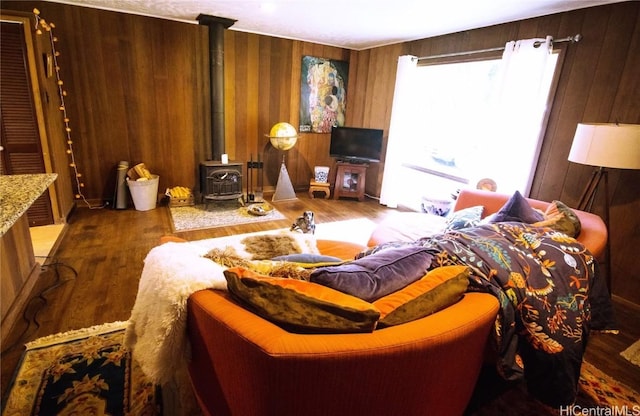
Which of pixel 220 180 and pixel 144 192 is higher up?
pixel 220 180

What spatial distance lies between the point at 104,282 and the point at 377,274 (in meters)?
2.27

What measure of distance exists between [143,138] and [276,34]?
7.29 ft

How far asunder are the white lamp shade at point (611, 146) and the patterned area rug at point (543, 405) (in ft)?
Answer: 4.31

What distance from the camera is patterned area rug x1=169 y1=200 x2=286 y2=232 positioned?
3.69 metres

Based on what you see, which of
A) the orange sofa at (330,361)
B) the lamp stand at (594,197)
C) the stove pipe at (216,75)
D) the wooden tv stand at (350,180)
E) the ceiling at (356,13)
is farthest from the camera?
the wooden tv stand at (350,180)

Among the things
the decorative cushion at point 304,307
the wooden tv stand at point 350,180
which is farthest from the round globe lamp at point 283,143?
the decorative cushion at point 304,307

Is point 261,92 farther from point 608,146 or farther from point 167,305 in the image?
point 167,305

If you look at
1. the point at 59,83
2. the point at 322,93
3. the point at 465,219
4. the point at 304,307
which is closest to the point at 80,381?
the point at 304,307

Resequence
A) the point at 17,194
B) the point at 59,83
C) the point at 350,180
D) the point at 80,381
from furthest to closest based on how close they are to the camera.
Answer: the point at 350,180
the point at 59,83
the point at 17,194
the point at 80,381

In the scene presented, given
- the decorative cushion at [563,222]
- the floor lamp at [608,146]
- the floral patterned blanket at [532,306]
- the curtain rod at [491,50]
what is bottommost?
the floral patterned blanket at [532,306]

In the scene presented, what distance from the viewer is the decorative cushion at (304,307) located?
0.84m

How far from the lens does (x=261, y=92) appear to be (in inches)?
185

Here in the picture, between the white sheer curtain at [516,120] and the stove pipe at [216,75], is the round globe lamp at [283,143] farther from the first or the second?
the white sheer curtain at [516,120]

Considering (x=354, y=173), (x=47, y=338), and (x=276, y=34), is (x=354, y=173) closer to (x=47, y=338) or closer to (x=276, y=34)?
(x=276, y=34)
